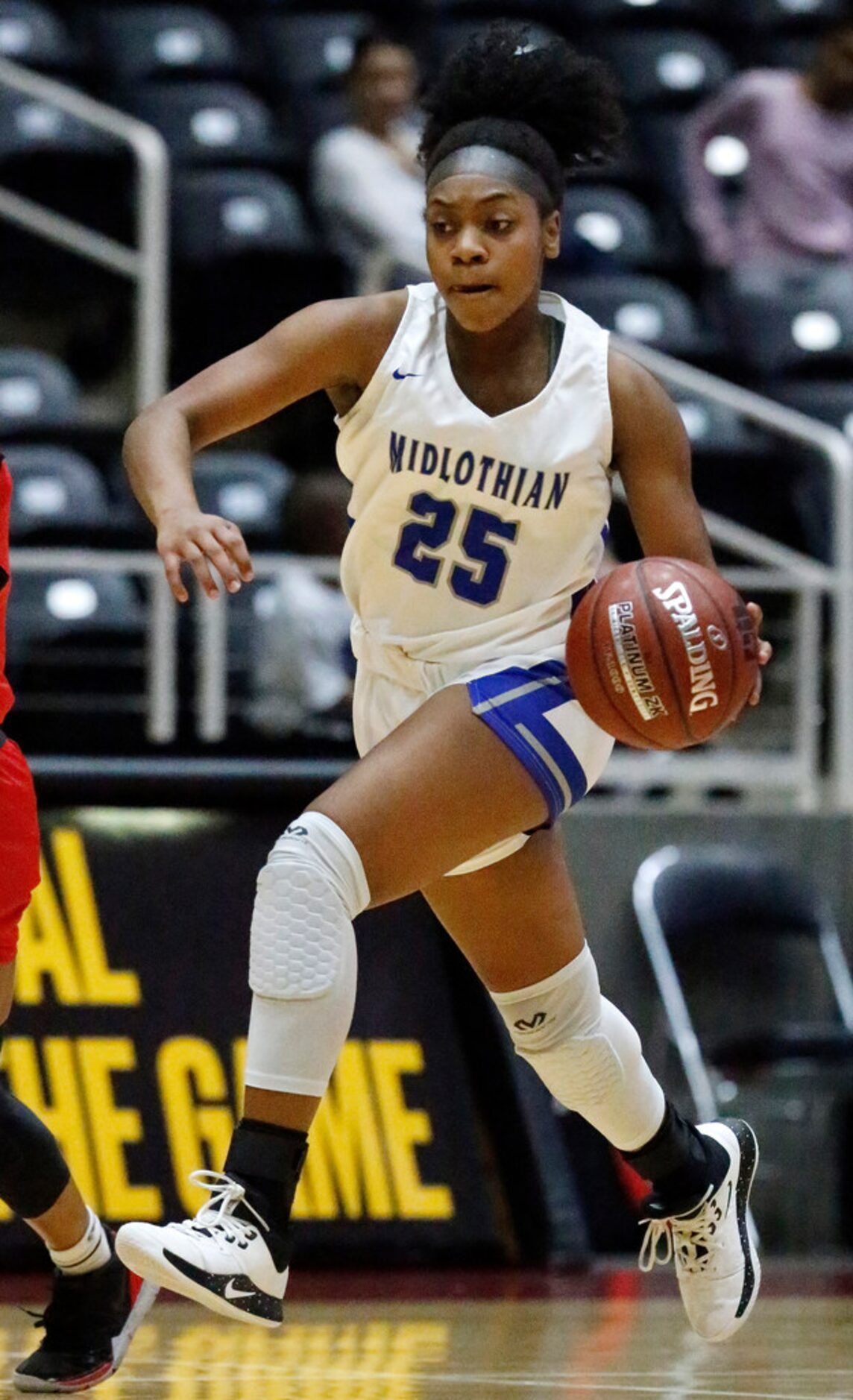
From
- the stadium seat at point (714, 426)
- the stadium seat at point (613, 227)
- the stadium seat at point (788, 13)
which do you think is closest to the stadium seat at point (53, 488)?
the stadium seat at point (714, 426)

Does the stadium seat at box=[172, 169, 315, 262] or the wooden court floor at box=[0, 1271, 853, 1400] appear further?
the stadium seat at box=[172, 169, 315, 262]

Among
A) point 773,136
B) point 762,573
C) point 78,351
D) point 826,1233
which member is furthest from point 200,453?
point 826,1233

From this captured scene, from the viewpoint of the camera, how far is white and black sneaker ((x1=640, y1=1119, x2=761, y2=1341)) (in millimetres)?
4730

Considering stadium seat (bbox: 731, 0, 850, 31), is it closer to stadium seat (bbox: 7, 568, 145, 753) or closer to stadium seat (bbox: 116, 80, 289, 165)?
stadium seat (bbox: 116, 80, 289, 165)

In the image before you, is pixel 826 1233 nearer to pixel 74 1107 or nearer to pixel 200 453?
pixel 74 1107

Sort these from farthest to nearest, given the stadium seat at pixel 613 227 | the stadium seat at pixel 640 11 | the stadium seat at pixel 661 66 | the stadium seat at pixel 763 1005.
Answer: the stadium seat at pixel 640 11 < the stadium seat at pixel 661 66 < the stadium seat at pixel 613 227 < the stadium seat at pixel 763 1005

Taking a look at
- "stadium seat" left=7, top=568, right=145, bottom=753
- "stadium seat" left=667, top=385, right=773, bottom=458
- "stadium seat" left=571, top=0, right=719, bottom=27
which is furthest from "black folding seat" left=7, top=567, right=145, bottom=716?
"stadium seat" left=571, top=0, right=719, bottom=27

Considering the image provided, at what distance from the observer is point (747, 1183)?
498 centimetres

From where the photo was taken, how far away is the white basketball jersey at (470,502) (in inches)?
172

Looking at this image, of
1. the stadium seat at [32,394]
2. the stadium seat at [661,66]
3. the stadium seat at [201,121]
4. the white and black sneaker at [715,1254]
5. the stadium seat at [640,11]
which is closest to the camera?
the white and black sneaker at [715,1254]

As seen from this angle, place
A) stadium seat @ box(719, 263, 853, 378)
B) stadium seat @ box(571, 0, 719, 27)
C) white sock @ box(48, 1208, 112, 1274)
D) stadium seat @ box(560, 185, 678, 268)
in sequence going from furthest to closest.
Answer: stadium seat @ box(571, 0, 719, 27)
stadium seat @ box(560, 185, 678, 268)
stadium seat @ box(719, 263, 853, 378)
white sock @ box(48, 1208, 112, 1274)

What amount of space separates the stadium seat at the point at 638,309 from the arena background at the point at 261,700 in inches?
0.6

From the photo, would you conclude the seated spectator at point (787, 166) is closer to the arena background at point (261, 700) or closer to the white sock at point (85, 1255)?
the arena background at point (261, 700)

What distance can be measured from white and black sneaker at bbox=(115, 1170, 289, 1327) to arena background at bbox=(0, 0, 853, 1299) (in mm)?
2563
